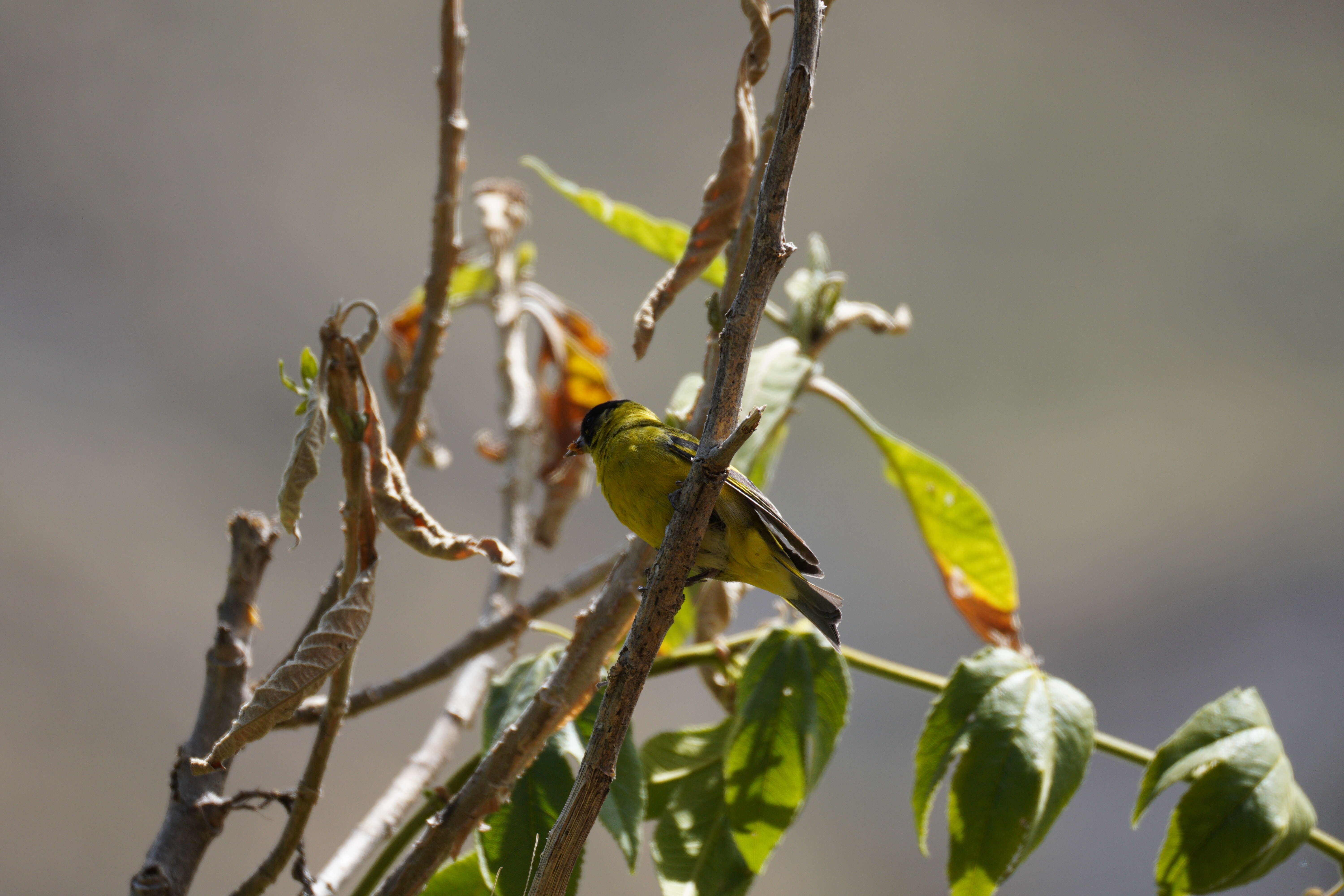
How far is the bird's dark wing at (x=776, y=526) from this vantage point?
862 millimetres

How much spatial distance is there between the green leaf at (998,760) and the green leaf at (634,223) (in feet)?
2.08

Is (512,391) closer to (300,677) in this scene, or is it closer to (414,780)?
(414,780)

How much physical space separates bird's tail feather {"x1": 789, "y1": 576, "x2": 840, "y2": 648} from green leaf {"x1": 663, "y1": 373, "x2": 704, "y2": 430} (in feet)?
0.69

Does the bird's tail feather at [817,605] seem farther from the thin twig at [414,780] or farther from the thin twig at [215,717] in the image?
the thin twig at [215,717]

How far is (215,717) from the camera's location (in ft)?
3.02

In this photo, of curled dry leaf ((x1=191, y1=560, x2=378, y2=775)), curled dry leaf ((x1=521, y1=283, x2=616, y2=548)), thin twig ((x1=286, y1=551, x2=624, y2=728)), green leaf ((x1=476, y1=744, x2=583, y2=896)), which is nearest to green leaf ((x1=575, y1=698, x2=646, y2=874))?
green leaf ((x1=476, y1=744, x2=583, y2=896))

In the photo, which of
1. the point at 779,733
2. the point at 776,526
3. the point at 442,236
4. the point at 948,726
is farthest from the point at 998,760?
the point at 442,236

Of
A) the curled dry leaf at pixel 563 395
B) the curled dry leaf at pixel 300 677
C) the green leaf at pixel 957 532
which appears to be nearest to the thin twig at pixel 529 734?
the curled dry leaf at pixel 300 677

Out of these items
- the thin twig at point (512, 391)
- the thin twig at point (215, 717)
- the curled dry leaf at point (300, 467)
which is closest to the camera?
the curled dry leaf at point (300, 467)

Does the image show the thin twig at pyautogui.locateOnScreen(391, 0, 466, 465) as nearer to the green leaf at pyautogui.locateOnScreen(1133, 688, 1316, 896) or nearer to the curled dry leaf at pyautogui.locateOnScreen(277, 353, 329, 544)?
the curled dry leaf at pyautogui.locateOnScreen(277, 353, 329, 544)

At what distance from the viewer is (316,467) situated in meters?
0.71

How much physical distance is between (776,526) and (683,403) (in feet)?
0.69

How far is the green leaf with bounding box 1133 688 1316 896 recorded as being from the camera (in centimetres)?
90

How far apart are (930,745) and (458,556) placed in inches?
20.5
